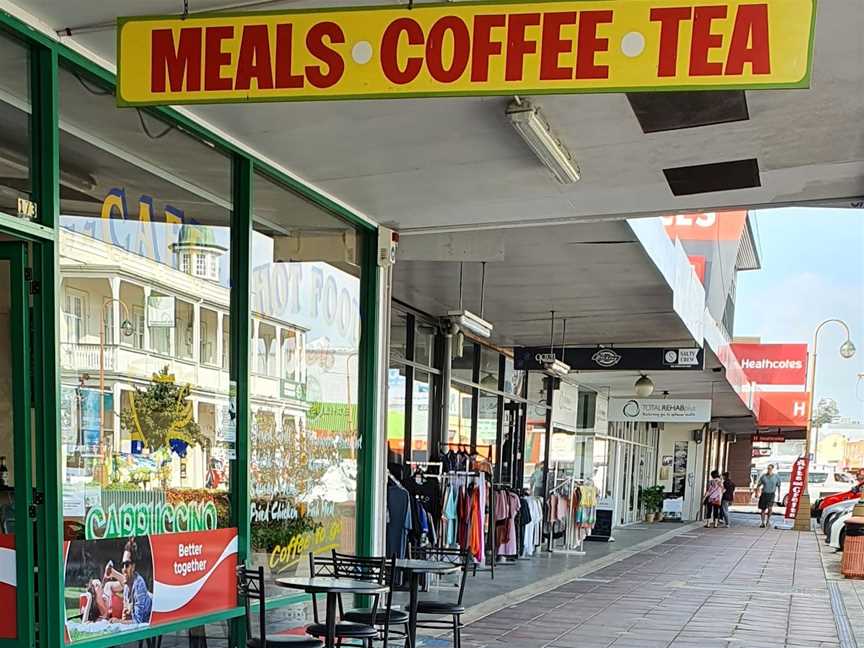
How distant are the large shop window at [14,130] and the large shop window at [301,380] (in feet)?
6.39

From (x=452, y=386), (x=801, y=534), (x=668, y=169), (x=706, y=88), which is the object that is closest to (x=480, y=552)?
(x=452, y=386)

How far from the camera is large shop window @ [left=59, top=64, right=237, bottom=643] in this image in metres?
4.28

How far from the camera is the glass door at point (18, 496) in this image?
3953mm

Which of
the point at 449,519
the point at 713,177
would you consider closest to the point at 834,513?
the point at 449,519

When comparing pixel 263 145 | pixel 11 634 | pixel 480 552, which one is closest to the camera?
pixel 11 634

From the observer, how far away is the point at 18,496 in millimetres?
3998

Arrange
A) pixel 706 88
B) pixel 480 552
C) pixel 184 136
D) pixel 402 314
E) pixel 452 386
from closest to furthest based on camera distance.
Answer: pixel 706 88
pixel 184 136
pixel 480 552
pixel 402 314
pixel 452 386

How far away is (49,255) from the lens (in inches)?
160

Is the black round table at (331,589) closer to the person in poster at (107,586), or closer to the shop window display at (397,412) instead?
the person in poster at (107,586)

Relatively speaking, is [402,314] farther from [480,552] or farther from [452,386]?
[480,552]

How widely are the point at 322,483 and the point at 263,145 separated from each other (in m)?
2.54

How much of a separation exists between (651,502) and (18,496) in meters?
24.1

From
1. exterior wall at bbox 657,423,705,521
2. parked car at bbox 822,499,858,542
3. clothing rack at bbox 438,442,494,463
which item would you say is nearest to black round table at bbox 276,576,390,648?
clothing rack at bbox 438,442,494,463

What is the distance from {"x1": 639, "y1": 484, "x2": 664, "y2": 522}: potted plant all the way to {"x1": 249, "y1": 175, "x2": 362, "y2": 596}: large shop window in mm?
20422
